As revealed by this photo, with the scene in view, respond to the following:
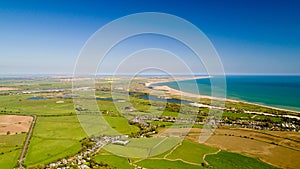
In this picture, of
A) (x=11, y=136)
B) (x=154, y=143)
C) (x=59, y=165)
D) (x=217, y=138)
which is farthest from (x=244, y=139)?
(x=11, y=136)

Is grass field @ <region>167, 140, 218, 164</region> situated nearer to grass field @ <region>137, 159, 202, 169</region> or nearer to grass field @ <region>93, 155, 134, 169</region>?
grass field @ <region>137, 159, 202, 169</region>

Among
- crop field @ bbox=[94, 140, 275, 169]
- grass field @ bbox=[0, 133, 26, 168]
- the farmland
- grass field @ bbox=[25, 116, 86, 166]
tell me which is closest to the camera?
crop field @ bbox=[94, 140, 275, 169]

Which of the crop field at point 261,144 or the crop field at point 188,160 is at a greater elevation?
the crop field at point 261,144

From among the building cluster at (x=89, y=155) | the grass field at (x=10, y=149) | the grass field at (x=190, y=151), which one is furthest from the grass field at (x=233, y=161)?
the grass field at (x=10, y=149)

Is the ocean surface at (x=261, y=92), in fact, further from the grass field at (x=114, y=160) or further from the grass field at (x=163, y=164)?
the grass field at (x=114, y=160)

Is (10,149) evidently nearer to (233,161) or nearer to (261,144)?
(233,161)

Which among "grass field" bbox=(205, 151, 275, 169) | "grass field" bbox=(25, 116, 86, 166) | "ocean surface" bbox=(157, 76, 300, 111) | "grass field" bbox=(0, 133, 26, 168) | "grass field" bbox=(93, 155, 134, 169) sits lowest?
"grass field" bbox=(0, 133, 26, 168)

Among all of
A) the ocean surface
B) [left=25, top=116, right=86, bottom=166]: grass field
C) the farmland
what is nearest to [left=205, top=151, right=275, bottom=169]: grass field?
the farmland

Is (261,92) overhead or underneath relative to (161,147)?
overhead

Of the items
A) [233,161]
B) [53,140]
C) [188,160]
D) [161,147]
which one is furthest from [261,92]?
[53,140]

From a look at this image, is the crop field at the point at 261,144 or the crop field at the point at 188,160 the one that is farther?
the crop field at the point at 261,144

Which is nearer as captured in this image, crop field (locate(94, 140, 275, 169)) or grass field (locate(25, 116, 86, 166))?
crop field (locate(94, 140, 275, 169))

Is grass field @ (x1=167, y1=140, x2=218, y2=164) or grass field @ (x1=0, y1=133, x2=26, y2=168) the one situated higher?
grass field @ (x1=167, y1=140, x2=218, y2=164)
